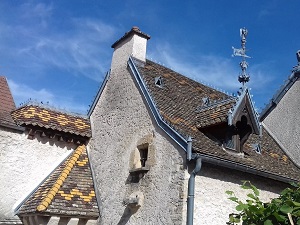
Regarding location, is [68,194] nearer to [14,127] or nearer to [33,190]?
[33,190]

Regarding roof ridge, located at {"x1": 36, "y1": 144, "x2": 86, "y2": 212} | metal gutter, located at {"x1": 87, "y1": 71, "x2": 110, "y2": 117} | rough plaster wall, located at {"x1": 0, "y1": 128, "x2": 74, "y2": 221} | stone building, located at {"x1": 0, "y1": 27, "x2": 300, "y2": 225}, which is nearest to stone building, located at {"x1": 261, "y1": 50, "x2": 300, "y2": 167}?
stone building, located at {"x1": 0, "y1": 27, "x2": 300, "y2": 225}

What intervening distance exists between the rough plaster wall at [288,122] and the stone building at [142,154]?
28 centimetres

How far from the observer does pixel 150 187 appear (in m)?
7.66

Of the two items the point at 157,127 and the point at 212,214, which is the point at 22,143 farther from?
the point at 212,214

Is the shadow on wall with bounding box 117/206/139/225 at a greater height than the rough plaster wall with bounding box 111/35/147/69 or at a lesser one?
lesser

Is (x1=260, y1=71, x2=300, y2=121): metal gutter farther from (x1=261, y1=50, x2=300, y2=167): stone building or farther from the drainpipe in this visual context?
the drainpipe

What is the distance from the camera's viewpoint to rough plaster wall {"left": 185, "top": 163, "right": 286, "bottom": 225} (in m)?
7.03

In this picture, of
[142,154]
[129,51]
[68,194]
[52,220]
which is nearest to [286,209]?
[142,154]

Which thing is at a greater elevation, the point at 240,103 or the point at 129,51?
the point at 129,51

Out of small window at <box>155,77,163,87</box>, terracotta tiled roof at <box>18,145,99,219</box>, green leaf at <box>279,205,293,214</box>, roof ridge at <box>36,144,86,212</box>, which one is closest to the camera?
green leaf at <box>279,205,293,214</box>

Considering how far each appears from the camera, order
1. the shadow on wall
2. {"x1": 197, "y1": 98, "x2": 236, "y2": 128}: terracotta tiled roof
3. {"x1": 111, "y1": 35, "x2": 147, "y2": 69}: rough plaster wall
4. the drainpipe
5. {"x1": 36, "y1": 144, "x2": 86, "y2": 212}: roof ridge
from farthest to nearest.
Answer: {"x1": 111, "y1": 35, "x2": 147, "y2": 69}: rough plaster wall < {"x1": 197, "y1": 98, "x2": 236, "y2": 128}: terracotta tiled roof < {"x1": 36, "y1": 144, "x2": 86, "y2": 212}: roof ridge < the shadow on wall < the drainpipe

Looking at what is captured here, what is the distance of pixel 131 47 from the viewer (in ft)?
35.1

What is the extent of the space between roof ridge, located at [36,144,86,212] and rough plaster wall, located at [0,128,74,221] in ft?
1.88

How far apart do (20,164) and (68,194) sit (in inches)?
71.8
